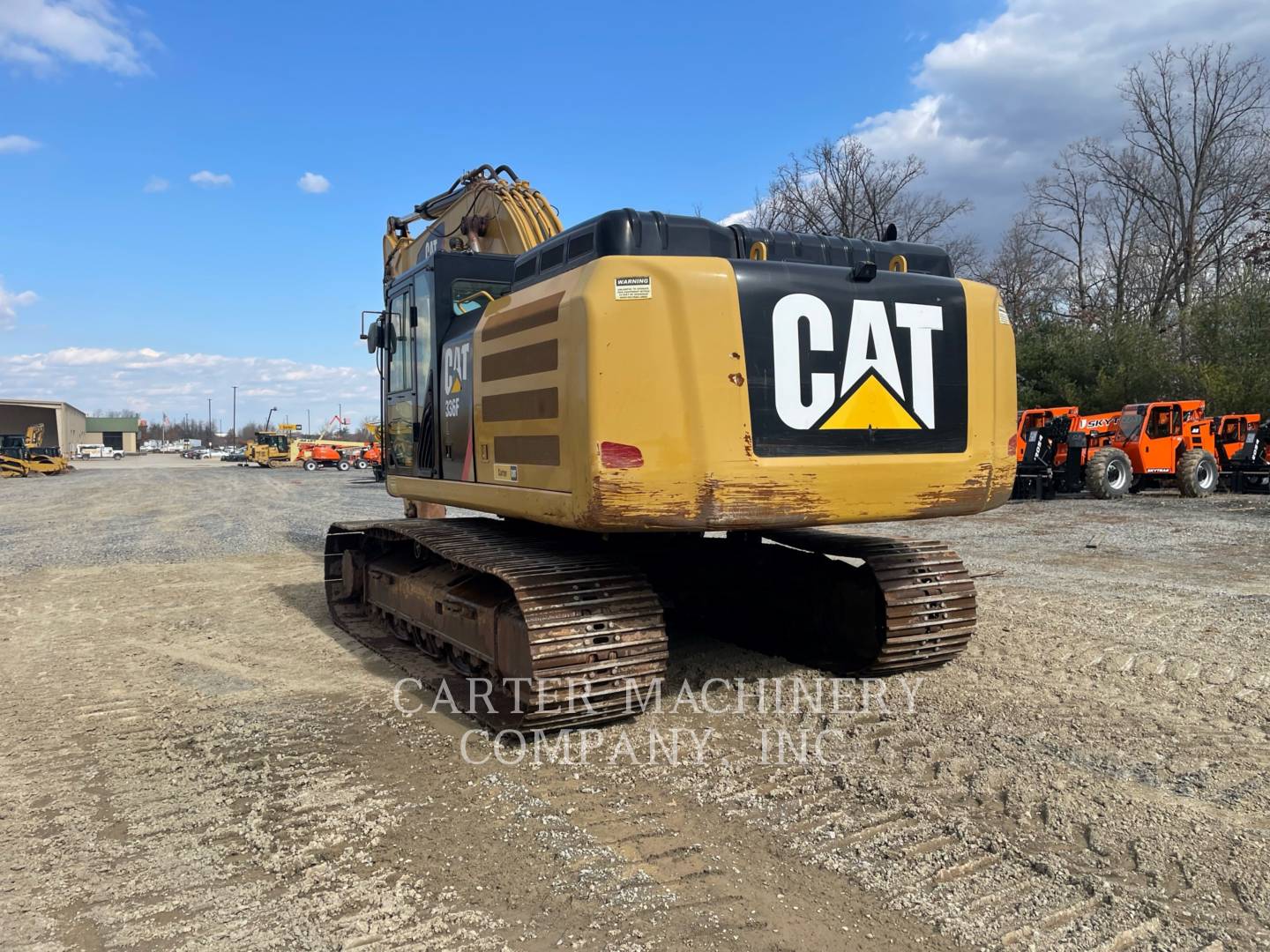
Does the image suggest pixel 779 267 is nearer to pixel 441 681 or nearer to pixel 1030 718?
pixel 1030 718

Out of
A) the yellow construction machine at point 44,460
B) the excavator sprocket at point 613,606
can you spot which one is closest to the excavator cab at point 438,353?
the excavator sprocket at point 613,606

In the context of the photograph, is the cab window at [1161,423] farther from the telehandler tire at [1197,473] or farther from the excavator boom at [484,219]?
the excavator boom at [484,219]

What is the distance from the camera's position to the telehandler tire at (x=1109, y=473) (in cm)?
1733

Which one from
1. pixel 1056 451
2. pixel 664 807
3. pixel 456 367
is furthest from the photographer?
pixel 1056 451

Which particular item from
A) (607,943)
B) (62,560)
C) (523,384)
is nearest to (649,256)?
(523,384)

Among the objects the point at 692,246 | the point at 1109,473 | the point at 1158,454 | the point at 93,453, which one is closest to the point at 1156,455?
the point at 1158,454

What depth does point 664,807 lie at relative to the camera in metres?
3.44

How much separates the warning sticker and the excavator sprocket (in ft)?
4.42

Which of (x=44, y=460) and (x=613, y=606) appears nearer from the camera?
(x=613, y=606)

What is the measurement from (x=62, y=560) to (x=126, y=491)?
650 inches

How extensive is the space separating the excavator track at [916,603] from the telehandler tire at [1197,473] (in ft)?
50.2

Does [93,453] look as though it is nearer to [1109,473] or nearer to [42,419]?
[42,419]

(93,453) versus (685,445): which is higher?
(93,453)

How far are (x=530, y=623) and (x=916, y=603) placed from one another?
2.21 meters
